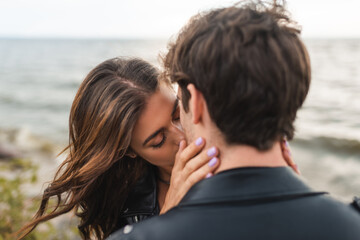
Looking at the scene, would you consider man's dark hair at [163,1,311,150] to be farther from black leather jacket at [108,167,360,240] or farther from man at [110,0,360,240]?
black leather jacket at [108,167,360,240]

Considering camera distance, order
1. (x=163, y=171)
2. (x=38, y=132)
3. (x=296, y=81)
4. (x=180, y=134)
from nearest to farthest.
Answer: (x=296, y=81) → (x=180, y=134) → (x=163, y=171) → (x=38, y=132)

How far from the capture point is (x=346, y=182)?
7.51m

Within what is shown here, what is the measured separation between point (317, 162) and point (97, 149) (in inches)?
295

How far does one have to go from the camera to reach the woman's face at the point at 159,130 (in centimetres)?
255

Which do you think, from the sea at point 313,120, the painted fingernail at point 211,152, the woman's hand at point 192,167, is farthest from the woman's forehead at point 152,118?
the painted fingernail at point 211,152

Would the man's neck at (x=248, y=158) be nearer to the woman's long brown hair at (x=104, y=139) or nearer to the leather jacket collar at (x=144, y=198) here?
the woman's long brown hair at (x=104, y=139)

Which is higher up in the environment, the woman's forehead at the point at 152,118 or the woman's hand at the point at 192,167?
the woman's hand at the point at 192,167

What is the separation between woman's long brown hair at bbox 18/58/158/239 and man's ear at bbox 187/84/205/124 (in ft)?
3.53

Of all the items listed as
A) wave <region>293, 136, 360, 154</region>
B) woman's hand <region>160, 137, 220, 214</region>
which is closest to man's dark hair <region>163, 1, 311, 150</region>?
woman's hand <region>160, 137, 220, 214</region>

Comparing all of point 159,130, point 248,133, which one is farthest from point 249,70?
point 159,130

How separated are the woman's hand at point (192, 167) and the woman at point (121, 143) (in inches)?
26.4

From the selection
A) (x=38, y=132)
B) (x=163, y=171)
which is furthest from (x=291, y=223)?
(x=38, y=132)

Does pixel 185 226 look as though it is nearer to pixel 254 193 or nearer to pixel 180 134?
pixel 254 193

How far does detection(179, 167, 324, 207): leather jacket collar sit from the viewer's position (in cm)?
130
